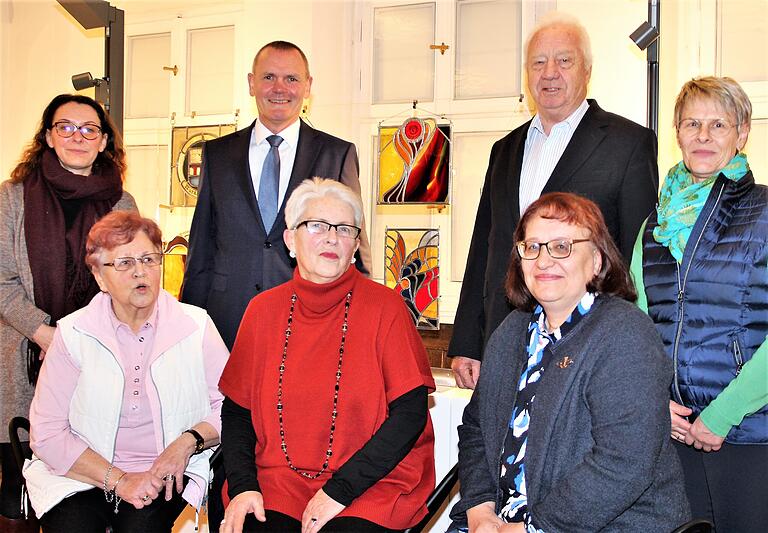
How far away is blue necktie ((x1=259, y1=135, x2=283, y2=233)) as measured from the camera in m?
2.74

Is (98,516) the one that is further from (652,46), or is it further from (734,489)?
(652,46)

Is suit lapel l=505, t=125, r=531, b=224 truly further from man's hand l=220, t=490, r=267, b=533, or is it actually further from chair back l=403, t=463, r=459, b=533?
man's hand l=220, t=490, r=267, b=533

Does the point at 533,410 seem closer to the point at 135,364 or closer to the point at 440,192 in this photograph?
the point at 135,364

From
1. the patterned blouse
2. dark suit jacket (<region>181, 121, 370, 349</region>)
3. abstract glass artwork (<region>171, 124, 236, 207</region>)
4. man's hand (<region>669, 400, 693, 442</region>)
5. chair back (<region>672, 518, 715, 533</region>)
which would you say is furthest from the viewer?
abstract glass artwork (<region>171, 124, 236, 207</region>)

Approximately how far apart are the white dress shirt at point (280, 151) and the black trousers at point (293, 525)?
4.00 feet

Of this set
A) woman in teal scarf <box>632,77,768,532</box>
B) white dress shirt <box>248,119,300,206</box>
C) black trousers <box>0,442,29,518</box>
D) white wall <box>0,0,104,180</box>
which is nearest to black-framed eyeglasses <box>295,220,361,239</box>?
white dress shirt <box>248,119,300,206</box>

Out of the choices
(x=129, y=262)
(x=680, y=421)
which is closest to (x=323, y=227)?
(x=129, y=262)

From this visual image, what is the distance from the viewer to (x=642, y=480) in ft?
5.22

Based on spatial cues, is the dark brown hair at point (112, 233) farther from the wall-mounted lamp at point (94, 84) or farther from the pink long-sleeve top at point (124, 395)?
the wall-mounted lamp at point (94, 84)

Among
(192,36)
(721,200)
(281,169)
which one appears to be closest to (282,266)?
(281,169)

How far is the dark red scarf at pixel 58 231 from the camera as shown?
275 centimetres

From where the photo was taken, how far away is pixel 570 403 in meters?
1.67

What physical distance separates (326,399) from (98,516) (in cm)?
77

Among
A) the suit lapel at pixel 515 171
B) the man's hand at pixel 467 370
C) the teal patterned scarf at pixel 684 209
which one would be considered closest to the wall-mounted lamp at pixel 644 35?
the suit lapel at pixel 515 171
